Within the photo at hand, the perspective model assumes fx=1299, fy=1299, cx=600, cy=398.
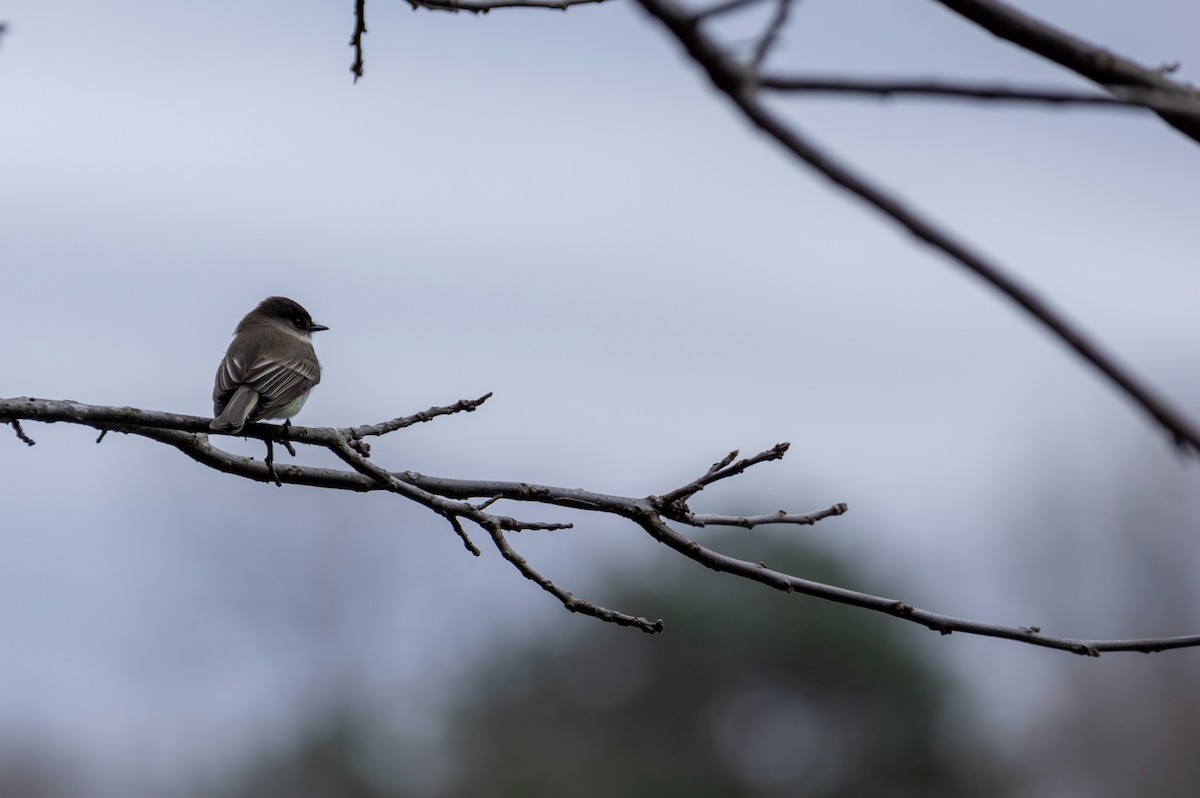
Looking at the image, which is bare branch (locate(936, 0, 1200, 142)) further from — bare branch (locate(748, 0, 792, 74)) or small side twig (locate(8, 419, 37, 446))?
small side twig (locate(8, 419, 37, 446))

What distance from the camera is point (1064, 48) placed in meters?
2.10

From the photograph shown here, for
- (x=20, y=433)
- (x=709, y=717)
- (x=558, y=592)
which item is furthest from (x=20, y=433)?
(x=709, y=717)

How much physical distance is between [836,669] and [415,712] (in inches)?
427

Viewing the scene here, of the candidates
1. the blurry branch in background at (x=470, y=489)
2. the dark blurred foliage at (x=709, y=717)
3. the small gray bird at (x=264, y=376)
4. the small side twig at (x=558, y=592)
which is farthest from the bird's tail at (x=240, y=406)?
the dark blurred foliage at (x=709, y=717)

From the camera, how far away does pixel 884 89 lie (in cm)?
150

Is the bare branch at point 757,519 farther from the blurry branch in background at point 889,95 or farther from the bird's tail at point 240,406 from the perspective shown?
the blurry branch in background at point 889,95

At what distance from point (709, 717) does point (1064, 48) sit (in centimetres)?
3083

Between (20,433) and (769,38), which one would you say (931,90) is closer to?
(769,38)

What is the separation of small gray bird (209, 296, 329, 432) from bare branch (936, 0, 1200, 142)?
3.48m

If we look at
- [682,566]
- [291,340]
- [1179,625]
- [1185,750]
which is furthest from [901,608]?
[1185,750]

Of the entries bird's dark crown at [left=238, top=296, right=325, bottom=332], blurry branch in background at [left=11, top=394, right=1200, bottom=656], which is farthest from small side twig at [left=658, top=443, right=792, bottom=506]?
bird's dark crown at [left=238, top=296, right=325, bottom=332]

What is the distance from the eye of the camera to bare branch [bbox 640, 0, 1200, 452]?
53.2 inches

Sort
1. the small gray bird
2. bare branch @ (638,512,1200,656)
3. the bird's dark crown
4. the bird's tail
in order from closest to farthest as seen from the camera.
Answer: bare branch @ (638,512,1200,656)
the bird's tail
the small gray bird
the bird's dark crown

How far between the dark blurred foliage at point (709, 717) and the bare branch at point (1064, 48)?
26266mm
